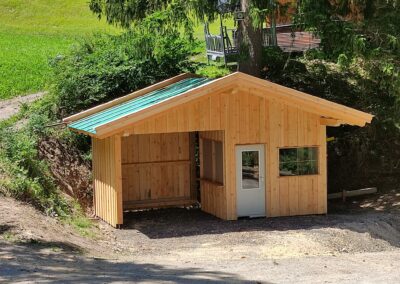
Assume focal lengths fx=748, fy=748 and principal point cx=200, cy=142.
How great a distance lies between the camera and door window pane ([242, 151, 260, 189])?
2039cm

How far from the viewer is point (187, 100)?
62.1ft

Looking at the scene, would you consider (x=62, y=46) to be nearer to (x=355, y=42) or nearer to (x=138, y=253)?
(x=355, y=42)

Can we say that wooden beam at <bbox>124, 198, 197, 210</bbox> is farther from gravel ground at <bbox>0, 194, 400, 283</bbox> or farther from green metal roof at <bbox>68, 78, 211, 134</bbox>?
green metal roof at <bbox>68, 78, 211, 134</bbox>

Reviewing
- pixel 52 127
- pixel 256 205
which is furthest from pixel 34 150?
pixel 256 205

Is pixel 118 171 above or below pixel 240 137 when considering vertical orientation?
A: below

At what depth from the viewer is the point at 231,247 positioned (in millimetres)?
16859

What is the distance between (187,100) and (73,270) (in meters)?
7.50

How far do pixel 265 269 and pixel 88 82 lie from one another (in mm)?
13235

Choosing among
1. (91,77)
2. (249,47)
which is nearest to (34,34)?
(91,77)

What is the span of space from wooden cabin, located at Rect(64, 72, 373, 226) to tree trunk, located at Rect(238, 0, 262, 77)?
3688 mm

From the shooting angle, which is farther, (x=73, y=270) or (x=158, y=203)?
(x=158, y=203)

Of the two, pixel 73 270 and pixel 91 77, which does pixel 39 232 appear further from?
pixel 91 77

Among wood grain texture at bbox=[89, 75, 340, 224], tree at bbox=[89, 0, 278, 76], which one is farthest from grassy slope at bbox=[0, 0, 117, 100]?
wood grain texture at bbox=[89, 75, 340, 224]

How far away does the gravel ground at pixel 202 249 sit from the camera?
1246 cm
